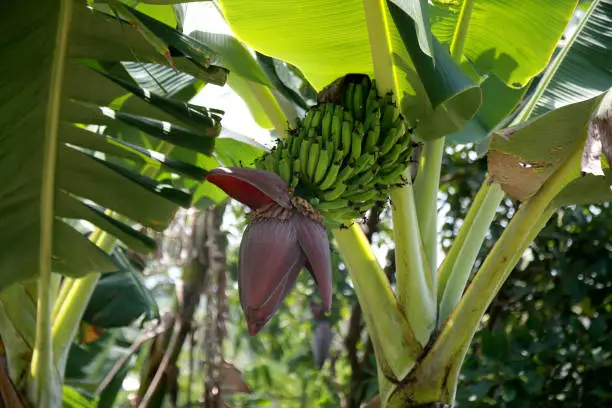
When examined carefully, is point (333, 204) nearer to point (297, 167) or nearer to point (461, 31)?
point (297, 167)

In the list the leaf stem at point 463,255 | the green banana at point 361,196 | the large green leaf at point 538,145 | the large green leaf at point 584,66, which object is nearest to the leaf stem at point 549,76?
the large green leaf at point 584,66

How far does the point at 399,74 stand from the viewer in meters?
1.31

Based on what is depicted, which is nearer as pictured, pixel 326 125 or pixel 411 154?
pixel 326 125

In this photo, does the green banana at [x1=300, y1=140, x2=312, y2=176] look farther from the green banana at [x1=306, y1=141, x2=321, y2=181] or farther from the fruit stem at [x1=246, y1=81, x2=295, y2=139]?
the fruit stem at [x1=246, y1=81, x2=295, y2=139]

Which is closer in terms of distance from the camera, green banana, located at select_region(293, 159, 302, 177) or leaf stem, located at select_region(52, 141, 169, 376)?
green banana, located at select_region(293, 159, 302, 177)

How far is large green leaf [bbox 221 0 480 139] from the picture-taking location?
117cm

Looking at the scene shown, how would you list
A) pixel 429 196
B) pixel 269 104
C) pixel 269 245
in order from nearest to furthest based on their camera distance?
pixel 269 245, pixel 429 196, pixel 269 104

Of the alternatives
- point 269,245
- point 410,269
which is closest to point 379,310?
point 410,269

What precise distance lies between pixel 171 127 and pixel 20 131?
0.32m

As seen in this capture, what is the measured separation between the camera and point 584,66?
1601 mm

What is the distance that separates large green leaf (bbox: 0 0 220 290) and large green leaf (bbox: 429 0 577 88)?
1.80ft

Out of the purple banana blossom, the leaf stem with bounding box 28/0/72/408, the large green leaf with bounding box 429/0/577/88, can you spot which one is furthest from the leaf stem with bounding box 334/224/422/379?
the leaf stem with bounding box 28/0/72/408

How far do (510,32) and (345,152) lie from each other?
60 cm

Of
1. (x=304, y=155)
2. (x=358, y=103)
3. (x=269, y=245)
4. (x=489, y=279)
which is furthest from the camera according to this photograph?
(x=489, y=279)
